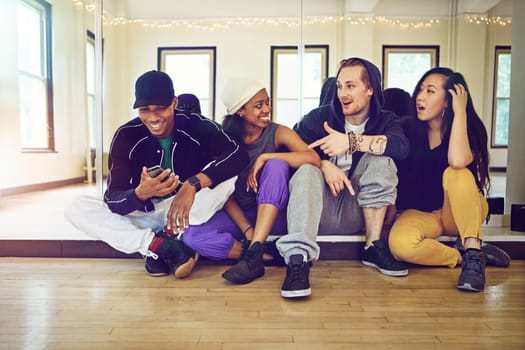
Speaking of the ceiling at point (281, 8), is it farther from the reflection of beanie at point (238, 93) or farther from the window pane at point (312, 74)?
the reflection of beanie at point (238, 93)

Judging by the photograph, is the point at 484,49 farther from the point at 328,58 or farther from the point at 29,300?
the point at 29,300

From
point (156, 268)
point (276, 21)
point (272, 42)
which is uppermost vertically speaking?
point (276, 21)

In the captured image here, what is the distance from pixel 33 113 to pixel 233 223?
161 inches

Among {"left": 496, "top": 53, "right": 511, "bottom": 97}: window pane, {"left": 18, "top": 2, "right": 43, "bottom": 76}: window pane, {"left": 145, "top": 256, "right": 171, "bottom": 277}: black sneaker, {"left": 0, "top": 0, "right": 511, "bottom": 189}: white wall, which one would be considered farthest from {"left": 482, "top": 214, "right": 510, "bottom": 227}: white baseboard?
{"left": 18, "top": 2, "right": 43, "bottom": 76}: window pane

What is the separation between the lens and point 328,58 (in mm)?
2904

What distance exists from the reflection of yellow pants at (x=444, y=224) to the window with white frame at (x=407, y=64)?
35.4 inches

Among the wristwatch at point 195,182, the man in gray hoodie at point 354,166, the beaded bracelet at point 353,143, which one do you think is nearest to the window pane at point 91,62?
the wristwatch at point 195,182

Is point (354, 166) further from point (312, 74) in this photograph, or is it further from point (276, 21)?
point (276, 21)

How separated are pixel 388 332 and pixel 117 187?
1302 millimetres

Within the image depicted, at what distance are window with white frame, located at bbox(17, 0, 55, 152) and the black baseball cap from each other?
11.9ft

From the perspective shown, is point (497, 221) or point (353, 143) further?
point (497, 221)

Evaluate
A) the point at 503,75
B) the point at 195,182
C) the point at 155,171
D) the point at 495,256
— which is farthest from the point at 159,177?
the point at 503,75

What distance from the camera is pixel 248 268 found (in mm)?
1660

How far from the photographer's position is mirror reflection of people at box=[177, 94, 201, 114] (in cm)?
242
